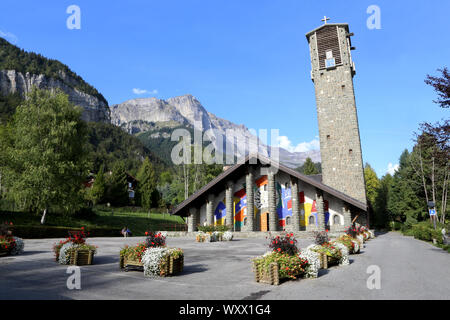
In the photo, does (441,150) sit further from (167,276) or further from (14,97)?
(14,97)

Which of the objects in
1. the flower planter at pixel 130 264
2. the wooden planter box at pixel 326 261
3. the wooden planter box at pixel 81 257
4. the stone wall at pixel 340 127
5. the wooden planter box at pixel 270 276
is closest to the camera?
the wooden planter box at pixel 270 276

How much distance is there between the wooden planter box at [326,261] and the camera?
11867 mm

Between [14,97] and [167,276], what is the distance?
150 m

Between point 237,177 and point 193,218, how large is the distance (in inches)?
295

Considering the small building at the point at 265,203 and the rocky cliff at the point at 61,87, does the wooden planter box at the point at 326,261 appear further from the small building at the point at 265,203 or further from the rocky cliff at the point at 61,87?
the rocky cliff at the point at 61,87

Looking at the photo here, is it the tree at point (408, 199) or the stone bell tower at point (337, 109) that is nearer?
the stone bell tower at point (337, 109)

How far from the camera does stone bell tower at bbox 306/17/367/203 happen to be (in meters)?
34.2

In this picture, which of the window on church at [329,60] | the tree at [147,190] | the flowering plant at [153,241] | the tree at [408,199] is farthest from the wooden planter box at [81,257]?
the tree at [147,190]

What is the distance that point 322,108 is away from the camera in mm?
36969

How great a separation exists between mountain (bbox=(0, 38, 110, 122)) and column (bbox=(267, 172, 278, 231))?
132 metres

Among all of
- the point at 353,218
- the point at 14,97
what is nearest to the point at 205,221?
the point at 353,218

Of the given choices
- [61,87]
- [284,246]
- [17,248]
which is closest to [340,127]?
[284,246]

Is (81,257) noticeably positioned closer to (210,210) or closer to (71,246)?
(71,246)

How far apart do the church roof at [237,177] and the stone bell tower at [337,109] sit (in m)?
3.66
